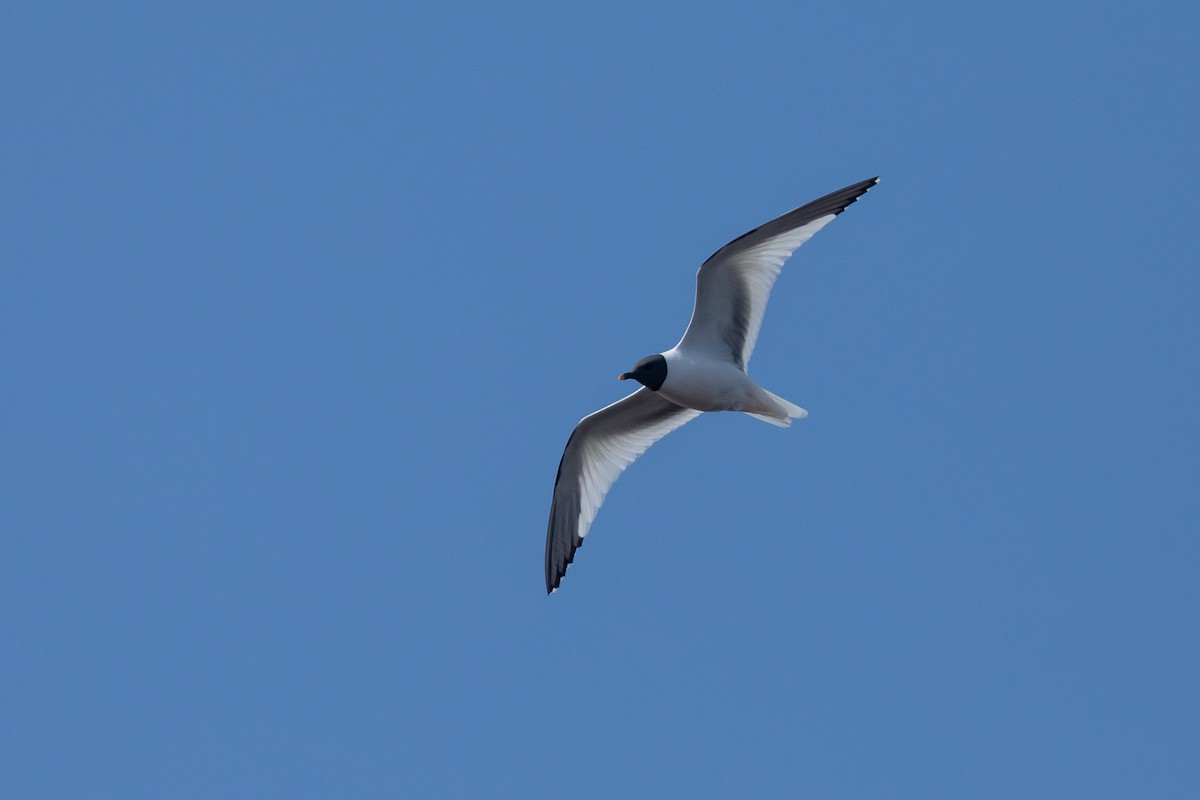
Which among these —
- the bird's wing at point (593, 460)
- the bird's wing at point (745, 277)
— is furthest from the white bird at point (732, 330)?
the bird's wing at point (593, 460)

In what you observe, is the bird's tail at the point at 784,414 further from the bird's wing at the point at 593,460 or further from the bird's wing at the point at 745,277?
the bird's wing at the point at 593,460

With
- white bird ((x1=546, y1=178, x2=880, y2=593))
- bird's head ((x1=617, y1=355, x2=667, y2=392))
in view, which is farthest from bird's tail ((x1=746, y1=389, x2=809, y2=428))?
bird's head ((x1=617, y1=355, x2=667, y2=392))

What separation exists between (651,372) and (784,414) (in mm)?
1395

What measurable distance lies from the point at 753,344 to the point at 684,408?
1364mm

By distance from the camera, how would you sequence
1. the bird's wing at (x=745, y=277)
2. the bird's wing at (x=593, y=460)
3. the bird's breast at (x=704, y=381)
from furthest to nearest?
A: the bird's wing at (x=593, y=460)
the bird's breast at (x=704, y=381)
the bird's wing at (x=745, y=277)

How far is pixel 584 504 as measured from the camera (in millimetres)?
16250

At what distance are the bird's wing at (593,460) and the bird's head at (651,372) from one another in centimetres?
114

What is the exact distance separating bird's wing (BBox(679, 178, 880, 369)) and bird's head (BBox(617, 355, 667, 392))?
41cm

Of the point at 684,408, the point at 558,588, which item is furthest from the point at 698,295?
the point at 558,588

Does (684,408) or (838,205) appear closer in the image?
(838,205)

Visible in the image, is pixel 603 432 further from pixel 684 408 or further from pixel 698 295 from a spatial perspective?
pixel 698 295

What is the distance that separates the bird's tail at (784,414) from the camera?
15195mm

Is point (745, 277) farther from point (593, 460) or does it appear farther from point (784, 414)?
point (593, 460)

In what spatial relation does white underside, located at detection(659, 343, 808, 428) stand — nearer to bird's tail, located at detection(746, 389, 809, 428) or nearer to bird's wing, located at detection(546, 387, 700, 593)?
bird's tail, located at detection(746, 389, 809, 428)
